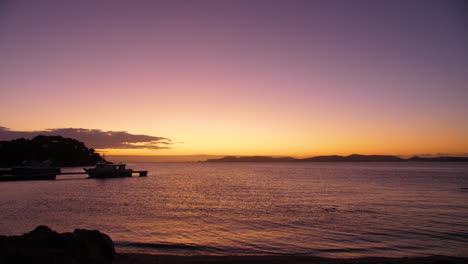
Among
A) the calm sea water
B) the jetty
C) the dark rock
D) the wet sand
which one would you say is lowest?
the jetty

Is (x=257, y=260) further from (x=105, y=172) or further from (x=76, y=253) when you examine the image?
(x=105, y=172)

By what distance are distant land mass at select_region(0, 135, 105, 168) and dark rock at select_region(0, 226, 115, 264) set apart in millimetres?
150580

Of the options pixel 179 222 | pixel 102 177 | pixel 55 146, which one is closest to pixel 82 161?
pixel 55 146

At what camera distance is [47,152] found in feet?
550

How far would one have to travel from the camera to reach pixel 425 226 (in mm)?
19547

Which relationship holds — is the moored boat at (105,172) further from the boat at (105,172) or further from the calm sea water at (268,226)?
the calm sea water at (268,226)

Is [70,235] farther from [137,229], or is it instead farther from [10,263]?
[137,229]

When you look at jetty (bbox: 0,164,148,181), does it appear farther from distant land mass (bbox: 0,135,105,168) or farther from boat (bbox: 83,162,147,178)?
distant land mass (bbox: 0,135,105,168)

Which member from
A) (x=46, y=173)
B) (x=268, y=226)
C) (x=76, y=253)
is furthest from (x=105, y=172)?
(x=76, y=253)

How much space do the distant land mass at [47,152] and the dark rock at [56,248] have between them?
494 feet

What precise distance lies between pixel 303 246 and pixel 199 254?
18.0 feet

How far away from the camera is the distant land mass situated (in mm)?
148750

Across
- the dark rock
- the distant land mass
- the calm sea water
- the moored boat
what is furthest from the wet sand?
the distant land mass

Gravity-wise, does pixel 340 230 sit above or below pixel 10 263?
below
